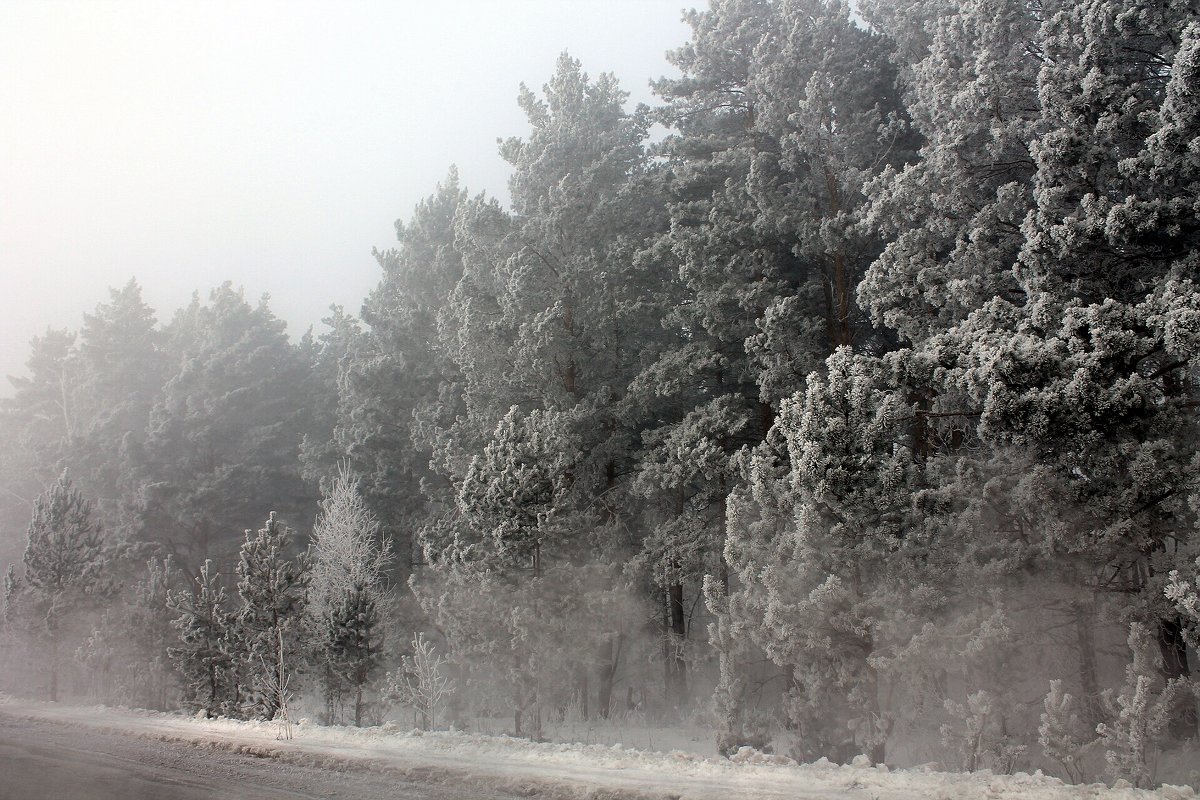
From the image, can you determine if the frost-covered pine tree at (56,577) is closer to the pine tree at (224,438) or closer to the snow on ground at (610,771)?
the pine tree at (224,438)

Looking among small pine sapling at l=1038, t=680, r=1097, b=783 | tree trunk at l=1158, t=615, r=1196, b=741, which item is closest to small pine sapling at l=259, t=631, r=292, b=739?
small pine sapling at l=1038, t=680, r=1097, b=783

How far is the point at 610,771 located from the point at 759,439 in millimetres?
10739

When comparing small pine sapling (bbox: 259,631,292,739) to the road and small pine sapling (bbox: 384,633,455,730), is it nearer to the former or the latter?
small pine sapling (bbox: 384,633,455,730)

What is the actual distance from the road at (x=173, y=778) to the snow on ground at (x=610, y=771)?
1.82 feet

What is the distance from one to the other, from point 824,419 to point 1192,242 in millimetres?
6479

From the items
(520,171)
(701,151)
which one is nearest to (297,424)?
(520,171)

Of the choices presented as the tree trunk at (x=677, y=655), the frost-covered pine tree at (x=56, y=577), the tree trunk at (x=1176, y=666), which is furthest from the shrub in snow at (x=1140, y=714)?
the frost-covered pine tree at (x=56, y=577)

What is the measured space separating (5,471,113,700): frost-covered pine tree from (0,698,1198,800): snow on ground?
1416 cm

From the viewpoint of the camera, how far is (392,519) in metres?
29.8

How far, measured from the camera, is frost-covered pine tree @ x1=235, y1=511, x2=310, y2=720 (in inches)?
824

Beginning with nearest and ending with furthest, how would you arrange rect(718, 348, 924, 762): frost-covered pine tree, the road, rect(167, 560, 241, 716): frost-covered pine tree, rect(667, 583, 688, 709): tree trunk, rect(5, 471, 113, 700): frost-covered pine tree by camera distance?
the road
rect(718, 348, 924, 762): frost-covered pine tree
rect(667, 583, 688, 709): tree trunk
rect(167, 560, 241, 716): frost-covered pine tree
rect(5, 471, 113, 700): frost-covered pine tree

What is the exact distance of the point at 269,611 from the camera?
2111 centimetres

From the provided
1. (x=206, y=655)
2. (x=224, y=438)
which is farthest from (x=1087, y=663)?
(x=224, y=438)

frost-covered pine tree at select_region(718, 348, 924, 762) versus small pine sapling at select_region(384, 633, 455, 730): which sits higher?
frost-covered pine tree at select_region(718, 348, 924, 762)
